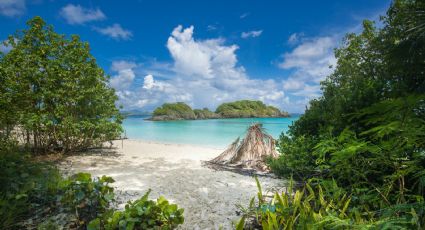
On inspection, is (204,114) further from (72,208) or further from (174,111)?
(72,208)

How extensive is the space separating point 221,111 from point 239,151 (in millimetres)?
78201

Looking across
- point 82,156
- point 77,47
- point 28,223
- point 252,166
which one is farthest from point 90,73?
point 252,166

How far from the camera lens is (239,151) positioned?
7637mm

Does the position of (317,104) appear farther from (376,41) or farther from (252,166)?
(376,41)

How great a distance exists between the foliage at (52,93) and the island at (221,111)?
5862 centimetres

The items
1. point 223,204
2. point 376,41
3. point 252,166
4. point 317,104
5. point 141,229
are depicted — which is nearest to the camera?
point 141,229

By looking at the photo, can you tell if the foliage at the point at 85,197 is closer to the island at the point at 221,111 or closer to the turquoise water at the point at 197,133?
the turquoise water at the point at 197,133

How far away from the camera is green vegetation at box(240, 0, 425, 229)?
194 cm

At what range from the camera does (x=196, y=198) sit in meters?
3.87

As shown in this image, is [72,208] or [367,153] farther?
[367,153]

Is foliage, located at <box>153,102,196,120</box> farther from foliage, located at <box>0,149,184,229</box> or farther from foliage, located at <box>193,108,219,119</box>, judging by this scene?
foliage, located at <box>0,149,184,229</box>

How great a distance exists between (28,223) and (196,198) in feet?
7.62

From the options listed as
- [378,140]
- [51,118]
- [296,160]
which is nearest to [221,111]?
[51,118]

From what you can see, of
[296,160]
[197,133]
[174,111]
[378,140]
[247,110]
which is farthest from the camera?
[247,110]
